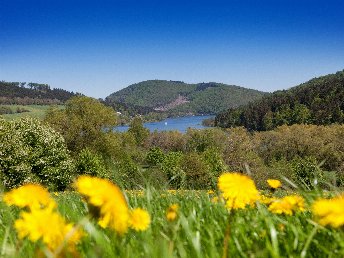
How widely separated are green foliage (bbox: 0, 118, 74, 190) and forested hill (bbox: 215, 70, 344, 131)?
13507 cm

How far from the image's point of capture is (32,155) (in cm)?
3469

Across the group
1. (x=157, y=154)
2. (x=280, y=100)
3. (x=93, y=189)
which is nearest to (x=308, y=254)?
(x=93, y=189)

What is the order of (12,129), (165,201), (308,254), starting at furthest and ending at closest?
1. (12,129)
2. (165,201)
3. (308,254)

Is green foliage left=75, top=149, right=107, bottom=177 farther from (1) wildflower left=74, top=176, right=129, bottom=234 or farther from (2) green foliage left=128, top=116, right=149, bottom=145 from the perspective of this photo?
(2) green foliage left=128, top=116, right=149, bottom=145

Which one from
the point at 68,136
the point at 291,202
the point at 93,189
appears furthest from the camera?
the point at 68,136

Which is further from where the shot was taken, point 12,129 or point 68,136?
point 68,136

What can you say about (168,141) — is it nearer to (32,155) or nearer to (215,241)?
(32,155)

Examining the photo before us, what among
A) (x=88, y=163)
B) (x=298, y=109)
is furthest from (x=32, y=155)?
(x=298, y=109)

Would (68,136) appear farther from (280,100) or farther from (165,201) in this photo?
(280,100)

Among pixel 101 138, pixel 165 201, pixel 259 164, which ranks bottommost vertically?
pixel 259 164

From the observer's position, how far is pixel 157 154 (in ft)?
248

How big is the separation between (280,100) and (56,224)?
189 meters

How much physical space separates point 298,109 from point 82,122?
452ft

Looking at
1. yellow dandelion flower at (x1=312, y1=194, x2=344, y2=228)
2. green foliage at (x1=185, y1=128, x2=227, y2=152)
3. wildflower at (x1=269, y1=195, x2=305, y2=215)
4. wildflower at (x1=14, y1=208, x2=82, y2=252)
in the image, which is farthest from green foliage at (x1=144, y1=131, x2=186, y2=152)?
wildflower at (x1=14, y1=208, x2=82, y2=252)
